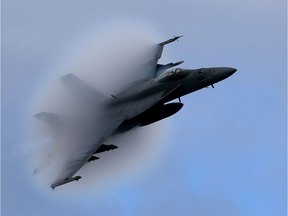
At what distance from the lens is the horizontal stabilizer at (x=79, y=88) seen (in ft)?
305

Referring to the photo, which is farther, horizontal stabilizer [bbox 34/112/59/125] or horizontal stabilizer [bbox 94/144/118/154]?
horizontal stabilizer [bbox 34/112/59/125]

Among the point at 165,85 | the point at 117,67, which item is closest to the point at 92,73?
the point at 117,67

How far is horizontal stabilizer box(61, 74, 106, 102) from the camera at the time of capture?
93.1m

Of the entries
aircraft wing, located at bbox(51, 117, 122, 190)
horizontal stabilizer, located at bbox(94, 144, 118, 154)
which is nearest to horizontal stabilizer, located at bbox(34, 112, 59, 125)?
aircraft wing, located at bbox(51, 117, 122, 190)

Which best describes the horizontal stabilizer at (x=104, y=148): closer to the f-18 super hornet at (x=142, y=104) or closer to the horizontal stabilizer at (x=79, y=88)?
the f-18 super hornet at (x=142, y=104)

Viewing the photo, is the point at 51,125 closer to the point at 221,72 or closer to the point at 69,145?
the point at 69,145

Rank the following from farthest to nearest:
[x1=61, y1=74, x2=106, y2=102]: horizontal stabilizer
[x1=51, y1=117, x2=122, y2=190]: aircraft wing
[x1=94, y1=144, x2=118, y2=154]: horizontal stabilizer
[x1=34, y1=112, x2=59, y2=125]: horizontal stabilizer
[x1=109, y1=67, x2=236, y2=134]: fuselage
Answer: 1. [x1=61, y1=74, x2=106, y2=102]: horizontal stabilizer
2. [x1=34, y1=112, x2=59, y2=125]: horizontal stabilizer
3. [x1=109, y1=67, x2=236, y2=134]: fuselage
4. [x1=94, y1=144, x2=118, y2=154]: horizontal stabilizer
5. [x1=51, y1=117, x2=122, y2=190]: aircraft wing

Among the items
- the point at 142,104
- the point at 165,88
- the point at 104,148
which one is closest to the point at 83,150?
the point at 104,148

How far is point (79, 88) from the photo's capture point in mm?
93500

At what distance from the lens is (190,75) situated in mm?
89062

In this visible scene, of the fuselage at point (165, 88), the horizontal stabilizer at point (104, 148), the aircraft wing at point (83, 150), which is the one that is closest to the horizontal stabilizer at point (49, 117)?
the aircraft wing at point (83, 150)

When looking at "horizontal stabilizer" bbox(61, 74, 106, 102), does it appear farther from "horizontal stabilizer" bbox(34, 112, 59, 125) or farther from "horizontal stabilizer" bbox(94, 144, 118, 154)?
"horizontal stabilizer" bbox(94, 144, 118, 154)

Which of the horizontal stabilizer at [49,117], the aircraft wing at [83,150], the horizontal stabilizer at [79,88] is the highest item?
the horizontal stabilizer at [79,88]

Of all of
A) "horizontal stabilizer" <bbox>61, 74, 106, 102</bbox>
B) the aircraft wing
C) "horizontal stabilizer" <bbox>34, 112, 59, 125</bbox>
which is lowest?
the aircraft wing
